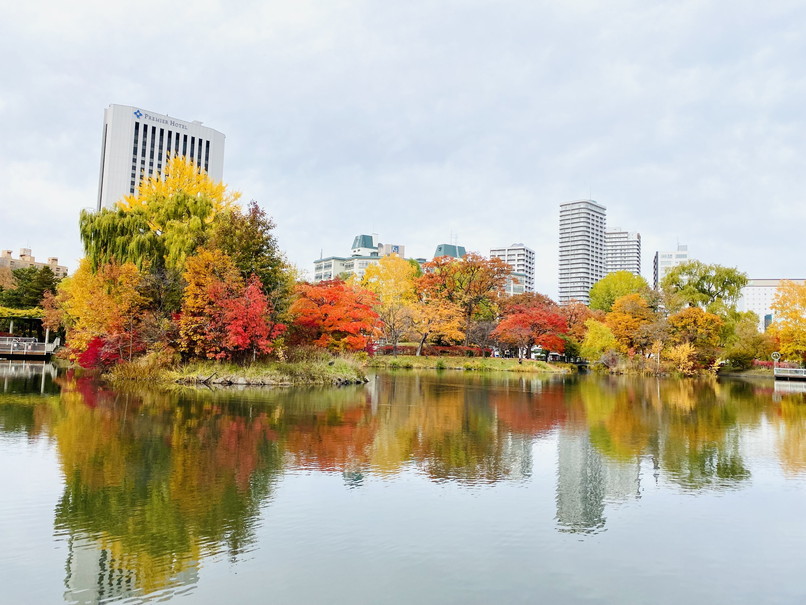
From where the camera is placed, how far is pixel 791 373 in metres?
40.8

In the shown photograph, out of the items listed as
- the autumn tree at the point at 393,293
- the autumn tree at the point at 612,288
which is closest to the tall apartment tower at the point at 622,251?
the autumn tree at the point at 612,288

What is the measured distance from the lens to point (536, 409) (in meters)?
18.2

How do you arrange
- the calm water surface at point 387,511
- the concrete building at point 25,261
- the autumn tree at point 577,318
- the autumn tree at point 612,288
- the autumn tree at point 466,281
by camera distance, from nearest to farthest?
the calm water surface at point 387,511 < the autumn tree at point 466,281 < the autumn tree at point 577,318 < the autumn tree at point 612,288 < the concrete building at point 25,261

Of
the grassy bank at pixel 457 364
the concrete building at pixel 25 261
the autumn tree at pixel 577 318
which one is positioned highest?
the concrete building at pixel 25 261

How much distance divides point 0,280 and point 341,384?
53918 mm

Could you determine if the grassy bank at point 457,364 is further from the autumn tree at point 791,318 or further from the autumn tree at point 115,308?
the autumn tree at point 115,308

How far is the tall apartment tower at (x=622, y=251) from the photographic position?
174 meters

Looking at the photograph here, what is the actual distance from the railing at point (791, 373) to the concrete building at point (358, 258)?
98.0 meters

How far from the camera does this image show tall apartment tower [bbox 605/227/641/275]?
572 ft

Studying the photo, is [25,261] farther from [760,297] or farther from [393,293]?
[760,297]

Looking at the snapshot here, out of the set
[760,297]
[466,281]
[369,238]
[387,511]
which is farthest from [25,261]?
[760,297]

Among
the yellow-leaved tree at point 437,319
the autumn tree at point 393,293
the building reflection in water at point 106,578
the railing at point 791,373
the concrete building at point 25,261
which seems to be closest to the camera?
the building reflection in water at point 106,578

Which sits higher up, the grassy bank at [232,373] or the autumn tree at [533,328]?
the autumn tree at [533,328]

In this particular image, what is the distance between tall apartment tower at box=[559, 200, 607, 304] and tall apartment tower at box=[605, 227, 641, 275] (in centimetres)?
1104
